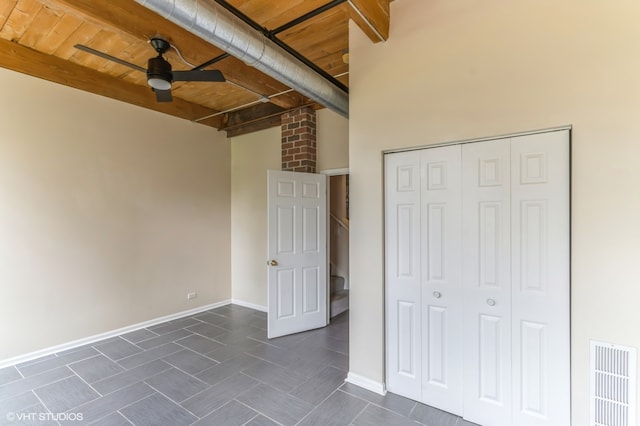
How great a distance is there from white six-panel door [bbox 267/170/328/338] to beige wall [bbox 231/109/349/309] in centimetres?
60

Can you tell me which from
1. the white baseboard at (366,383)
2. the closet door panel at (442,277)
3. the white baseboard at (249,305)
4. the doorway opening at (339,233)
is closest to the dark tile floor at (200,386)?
the white baseboard at (366,383)

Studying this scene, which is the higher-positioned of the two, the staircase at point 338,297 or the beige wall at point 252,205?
the beige wall at point 252,205

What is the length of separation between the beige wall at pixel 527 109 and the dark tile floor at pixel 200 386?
41 centimetres

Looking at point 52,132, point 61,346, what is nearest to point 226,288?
point 61,346

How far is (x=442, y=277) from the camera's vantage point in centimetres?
231

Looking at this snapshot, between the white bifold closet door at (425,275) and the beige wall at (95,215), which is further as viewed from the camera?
the beige wall at (95,215)

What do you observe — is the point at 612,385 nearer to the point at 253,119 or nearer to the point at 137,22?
the point at 137,22

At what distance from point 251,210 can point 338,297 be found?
6.63ft

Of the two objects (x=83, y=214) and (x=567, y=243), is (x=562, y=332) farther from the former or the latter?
(x=83, y=214)

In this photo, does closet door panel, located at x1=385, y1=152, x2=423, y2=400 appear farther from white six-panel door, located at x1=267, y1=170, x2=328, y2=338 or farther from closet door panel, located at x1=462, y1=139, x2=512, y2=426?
white six-panel door, located at x1=267, y1=170, x2=328, y2=338

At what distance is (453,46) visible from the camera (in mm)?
2215

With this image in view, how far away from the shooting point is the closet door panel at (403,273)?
241cm

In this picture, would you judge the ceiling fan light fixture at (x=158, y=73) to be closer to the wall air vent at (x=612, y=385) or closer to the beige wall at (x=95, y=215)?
the beige wall at (x=95, y=215)

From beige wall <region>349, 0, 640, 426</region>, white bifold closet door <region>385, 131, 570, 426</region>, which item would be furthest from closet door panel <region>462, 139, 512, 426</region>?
beige wall <region>349, 0, 640, 426</region>
